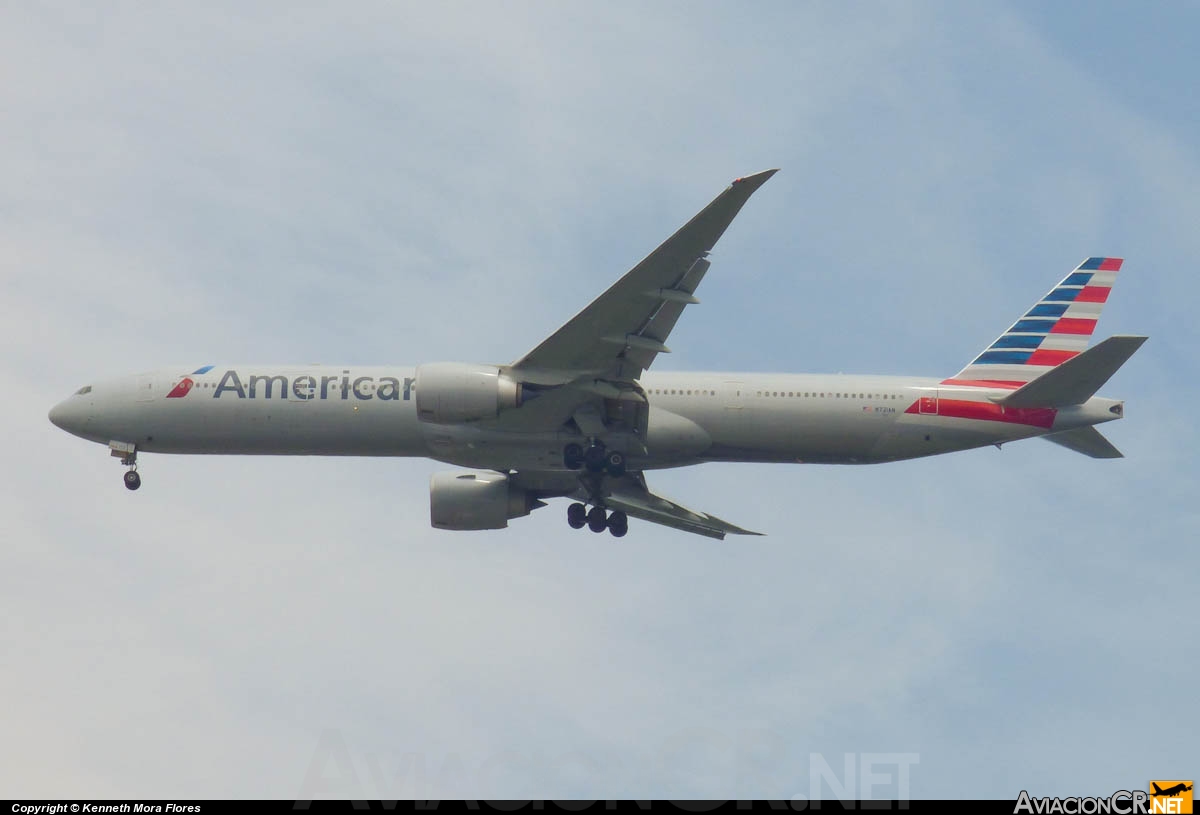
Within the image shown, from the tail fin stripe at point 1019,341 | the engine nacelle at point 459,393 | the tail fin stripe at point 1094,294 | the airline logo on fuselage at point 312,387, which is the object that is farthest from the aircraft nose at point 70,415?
the tail fin stripe at point 1094,294

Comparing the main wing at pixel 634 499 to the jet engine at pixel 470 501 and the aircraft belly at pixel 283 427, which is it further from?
the aircraft belly at pixel 283 427

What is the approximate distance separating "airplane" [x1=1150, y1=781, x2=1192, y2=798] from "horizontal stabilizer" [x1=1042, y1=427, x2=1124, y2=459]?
15.4m

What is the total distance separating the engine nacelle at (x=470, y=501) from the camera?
45.8 m

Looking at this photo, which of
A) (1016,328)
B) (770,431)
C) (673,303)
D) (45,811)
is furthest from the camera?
(1016,328)

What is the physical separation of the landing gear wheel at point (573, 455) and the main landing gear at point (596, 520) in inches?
128

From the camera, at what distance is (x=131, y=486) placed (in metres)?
44.8

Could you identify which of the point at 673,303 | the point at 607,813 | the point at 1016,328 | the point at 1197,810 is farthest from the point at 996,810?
the point at 1016,328

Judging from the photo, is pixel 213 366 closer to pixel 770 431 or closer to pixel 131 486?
pixel 131 486

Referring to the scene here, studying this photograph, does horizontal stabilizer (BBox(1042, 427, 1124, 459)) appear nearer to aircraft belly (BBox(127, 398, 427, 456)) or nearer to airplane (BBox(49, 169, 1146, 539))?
airplane (BBox(49, 169, 1146, 539))

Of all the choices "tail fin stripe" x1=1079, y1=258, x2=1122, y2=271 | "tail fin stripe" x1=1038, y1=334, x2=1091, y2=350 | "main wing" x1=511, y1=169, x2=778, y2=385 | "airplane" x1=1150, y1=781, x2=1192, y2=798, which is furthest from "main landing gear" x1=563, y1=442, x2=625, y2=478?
"airplane" x1=1150, y1=781, x2=1192, y2=798

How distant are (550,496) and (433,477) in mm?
3703

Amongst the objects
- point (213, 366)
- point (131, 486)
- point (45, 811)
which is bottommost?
point (45, 811)

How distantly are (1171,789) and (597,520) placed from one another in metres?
20.9

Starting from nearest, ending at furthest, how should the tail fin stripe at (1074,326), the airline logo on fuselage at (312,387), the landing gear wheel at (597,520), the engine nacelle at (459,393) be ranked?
the engine nacelle at (459,393)
the airline logo on fuselage at (312,387)
the landing gear wheel at (597,520)
the tail fin stripe at (1074,326)
